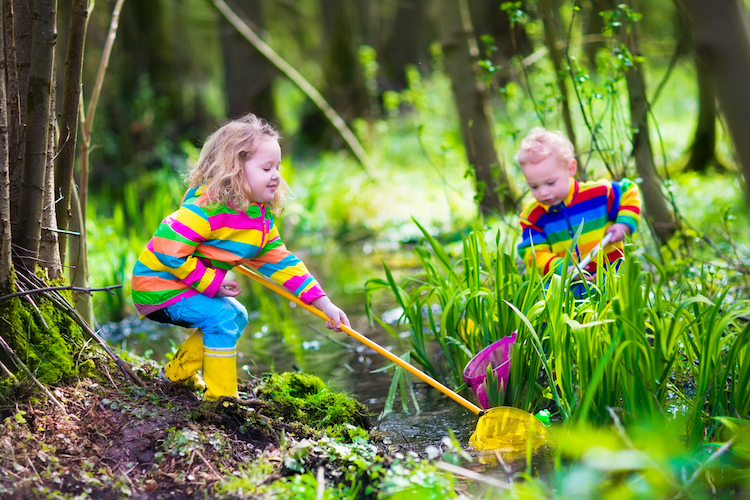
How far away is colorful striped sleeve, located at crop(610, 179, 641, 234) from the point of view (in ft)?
10.5

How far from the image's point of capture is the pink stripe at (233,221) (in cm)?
253

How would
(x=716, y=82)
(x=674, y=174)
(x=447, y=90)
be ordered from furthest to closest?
(x=447, y=90) < (x=674, y=174) < (x=716, y=82)

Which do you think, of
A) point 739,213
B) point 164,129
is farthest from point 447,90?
point 739,213

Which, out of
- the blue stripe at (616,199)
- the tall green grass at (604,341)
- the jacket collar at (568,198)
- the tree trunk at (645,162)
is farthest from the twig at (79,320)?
the tree trunk at (645,162)

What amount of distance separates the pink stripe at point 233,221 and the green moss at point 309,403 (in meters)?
0.64

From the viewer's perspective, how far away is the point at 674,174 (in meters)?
7.89

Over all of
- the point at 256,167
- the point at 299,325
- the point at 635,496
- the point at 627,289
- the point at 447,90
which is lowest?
the point at 299,325

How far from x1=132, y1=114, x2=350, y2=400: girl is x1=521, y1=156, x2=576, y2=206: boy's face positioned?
3.85 ft

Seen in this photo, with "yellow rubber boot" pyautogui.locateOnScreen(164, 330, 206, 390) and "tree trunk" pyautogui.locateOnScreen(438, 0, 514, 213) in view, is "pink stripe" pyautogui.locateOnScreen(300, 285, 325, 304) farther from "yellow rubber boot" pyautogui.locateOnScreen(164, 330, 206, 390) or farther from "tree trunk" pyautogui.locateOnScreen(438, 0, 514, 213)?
"tree trunk" pyautogui.locateOnScreen(438, 0, 514, 213)

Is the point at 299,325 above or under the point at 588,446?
under

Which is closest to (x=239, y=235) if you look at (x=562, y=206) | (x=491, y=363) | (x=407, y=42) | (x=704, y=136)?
(x=491, y=363)

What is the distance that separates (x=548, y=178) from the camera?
3191mm

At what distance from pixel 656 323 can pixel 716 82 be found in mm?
778

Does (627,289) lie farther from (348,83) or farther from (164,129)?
(348,83)
